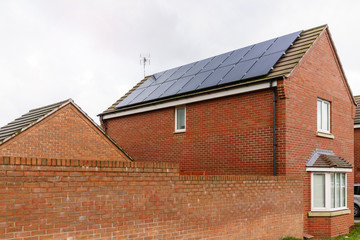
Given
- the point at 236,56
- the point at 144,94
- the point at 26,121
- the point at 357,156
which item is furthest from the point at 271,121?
the point at 357,156

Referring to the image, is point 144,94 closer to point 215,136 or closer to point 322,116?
point 215,136

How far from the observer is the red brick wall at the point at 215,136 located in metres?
13.9

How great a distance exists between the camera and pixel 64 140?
1428 centimetres

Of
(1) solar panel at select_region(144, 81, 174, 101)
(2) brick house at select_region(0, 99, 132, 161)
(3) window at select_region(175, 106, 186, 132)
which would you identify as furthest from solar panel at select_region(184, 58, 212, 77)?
(2) brick house at select_region(0, 99, 132, 161)

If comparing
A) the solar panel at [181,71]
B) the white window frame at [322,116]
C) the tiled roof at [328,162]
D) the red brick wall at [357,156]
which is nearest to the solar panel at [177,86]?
the solar panel at [181,71]

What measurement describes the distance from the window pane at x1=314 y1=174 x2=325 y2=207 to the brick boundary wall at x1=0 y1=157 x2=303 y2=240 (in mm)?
3134

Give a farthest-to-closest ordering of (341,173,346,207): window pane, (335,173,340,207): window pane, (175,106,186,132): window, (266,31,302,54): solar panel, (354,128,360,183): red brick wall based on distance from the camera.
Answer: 1. (354,128,360,183): red brick wall
2. (175,106,186,132): window
3. (266,31,302,54): solar panel
4. (341,173,346,207): window pane
5. (335,173,340,207): window pane

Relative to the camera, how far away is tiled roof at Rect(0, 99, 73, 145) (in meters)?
13.3

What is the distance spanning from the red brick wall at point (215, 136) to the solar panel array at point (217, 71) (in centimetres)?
85

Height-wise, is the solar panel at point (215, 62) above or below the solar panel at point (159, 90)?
above

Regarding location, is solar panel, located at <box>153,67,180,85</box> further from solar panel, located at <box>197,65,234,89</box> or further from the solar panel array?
solar panel, located at <box>197,65,234,89</box>

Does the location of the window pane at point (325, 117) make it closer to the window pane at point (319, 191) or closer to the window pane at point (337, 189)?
the window pane at point (337, 189)

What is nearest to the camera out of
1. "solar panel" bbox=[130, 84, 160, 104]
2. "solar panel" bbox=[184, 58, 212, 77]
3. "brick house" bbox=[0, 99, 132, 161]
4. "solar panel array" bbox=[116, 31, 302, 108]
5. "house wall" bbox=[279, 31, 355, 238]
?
"brick house" bbox=[0, 99, 132, 161]

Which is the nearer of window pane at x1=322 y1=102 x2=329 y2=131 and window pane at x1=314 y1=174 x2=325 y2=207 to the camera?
window pane at x1=314 y1=174 x2=325 y2=207
